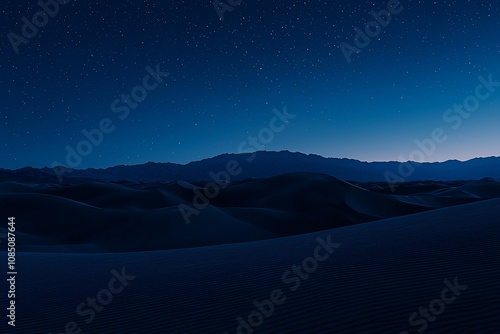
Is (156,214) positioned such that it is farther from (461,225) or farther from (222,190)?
(461,225)

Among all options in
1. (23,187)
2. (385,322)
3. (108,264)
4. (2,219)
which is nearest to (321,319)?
(385,322)

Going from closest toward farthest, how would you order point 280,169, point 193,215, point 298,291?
point 298,291 < point 193,215 < point 280,169

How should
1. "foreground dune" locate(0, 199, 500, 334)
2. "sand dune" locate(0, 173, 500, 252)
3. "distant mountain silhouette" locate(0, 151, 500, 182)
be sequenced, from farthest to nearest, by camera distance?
"distant mountain silhouette" locate(0, 151, 500, 182), "sand dune" locate(0, 173, 500, 252), "foreground dune" locate(0, 199, 500, 334)

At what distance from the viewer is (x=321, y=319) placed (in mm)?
2570

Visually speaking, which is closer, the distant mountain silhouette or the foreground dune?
the foreground dune

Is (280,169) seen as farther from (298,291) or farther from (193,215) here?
(298,291)

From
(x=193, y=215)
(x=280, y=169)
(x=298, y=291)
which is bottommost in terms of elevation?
(x=298, y=291)

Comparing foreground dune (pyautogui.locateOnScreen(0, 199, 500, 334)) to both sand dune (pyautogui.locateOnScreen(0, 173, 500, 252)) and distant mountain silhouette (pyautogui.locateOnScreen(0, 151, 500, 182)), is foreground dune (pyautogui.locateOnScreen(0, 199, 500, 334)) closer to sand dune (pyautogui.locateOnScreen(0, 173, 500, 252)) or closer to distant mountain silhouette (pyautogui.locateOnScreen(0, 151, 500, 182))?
sand dune (pyautogui.locateOnScreen(0, 173, 500, 252))

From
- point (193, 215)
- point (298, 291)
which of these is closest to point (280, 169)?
point (193, 215)

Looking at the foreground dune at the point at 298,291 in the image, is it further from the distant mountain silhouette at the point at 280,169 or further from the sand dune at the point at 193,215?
the distant mountain silhouette at the point at 280,169

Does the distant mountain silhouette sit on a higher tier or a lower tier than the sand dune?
higher

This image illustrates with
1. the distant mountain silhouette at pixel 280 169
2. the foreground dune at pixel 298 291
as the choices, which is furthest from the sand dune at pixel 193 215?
the distant mountain silhouette at pixel 280 169

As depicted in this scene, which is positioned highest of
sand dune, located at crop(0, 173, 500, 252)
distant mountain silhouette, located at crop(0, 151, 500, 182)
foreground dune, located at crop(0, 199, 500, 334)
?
distant mountain silhouette, located at crop(0, 151, 500, 182)

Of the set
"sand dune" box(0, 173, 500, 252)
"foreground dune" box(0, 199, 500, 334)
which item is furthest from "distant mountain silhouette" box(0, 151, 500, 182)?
"foreground dune" box(0, 199, 500, 334)
